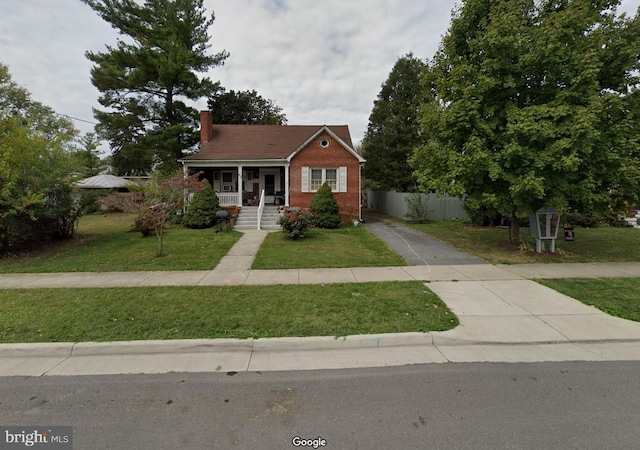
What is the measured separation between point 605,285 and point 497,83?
18.5ft

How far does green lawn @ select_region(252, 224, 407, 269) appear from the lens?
8.26 metres

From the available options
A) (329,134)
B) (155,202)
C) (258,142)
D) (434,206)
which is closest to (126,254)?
(155,202)

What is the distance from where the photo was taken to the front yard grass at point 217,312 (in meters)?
4.25

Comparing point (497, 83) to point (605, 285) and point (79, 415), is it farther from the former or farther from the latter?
point (79, 415)

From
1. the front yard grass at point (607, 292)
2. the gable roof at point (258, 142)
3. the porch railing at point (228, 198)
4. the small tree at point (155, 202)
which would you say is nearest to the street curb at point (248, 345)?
the front yard grass at point (607, 292)

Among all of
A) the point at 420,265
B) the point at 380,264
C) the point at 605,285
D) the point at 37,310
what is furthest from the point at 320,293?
the point at 605,285

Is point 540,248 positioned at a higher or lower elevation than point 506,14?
lower

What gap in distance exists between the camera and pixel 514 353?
3846 millimetres

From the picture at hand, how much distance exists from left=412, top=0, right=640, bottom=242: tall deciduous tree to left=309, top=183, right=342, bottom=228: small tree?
20.4 feet

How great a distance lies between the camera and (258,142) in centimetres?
1948

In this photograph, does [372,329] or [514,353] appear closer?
[514,353]

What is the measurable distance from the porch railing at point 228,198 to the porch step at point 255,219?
58 cm

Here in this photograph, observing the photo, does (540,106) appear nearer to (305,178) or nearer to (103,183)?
(305,178)

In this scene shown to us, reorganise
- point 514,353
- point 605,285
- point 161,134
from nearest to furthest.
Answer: point 514,353
point 605,285
point 161,134
